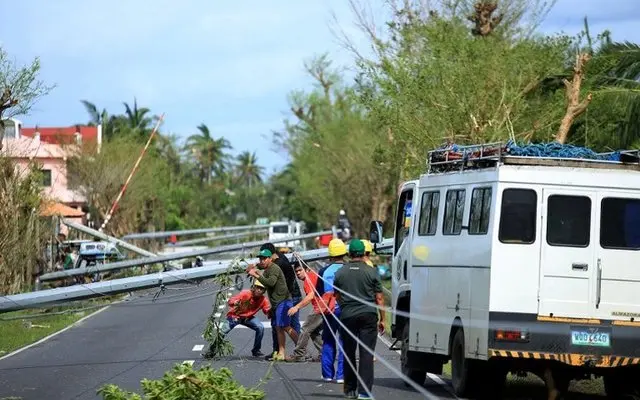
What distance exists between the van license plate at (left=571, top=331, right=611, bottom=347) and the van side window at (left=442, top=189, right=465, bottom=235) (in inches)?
85.4

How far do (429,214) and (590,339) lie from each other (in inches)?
139

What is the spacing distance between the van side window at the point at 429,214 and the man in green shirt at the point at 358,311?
5.07 ft

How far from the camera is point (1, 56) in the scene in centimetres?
2847

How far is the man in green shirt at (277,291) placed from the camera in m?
21.8

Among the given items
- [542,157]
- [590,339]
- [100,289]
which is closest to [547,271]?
[590,339]

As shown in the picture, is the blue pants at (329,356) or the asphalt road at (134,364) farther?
the blue pants at (329,356)

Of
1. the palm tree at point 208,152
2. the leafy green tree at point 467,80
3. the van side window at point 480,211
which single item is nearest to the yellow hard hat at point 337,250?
the van side window at point 480,211

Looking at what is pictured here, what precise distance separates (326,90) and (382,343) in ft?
183

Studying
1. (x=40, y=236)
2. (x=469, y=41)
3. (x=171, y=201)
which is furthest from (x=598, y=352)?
(x=171, y=201)

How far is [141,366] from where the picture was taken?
21.2m

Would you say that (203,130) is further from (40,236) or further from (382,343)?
(382,343)

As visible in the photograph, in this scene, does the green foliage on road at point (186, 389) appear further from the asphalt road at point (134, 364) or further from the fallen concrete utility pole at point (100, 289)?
the fallen concrete utility pole at point (100, 289)

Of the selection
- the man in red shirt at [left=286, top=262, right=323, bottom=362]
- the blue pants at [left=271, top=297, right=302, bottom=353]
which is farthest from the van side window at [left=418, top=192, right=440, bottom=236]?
the blue pants at [left=271, top=297, right=302, bottom=353]

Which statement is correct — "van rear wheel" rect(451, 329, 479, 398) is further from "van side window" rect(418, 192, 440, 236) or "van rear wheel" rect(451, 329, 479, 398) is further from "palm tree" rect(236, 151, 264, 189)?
"palm tree" rect(236, 151, 264, 189)
